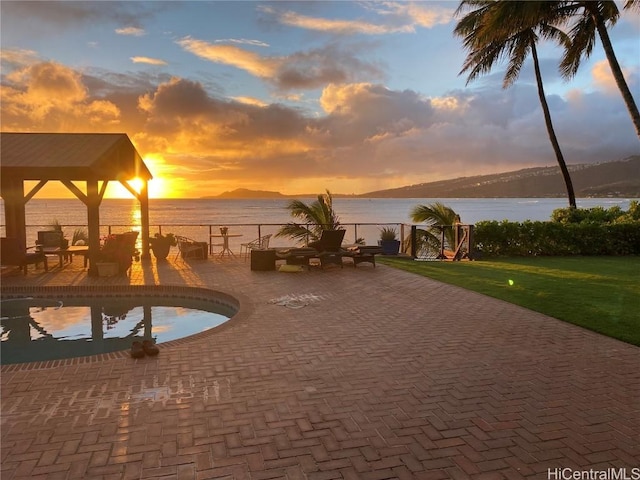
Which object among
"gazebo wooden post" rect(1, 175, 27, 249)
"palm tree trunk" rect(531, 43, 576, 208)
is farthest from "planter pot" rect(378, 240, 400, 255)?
"gazebo wooden post" rect(1, 175, 27, 249)

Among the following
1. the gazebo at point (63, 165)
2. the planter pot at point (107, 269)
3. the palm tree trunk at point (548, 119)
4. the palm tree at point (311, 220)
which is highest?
the palm tree trunk at point (548, 119)

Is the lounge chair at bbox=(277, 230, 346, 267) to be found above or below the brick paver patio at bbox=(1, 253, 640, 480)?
above

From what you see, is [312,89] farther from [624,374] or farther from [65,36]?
[624,374]

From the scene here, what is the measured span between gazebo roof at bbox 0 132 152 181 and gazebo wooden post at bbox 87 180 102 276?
1.15 feet

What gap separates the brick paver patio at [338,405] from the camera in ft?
10.1

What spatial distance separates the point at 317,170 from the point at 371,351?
2832 centimetres

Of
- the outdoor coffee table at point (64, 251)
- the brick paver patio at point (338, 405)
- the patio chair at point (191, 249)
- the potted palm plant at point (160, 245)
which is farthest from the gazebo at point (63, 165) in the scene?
the brick paver patio at point (338, 405)

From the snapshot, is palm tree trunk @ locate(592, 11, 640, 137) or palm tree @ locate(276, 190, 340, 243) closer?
palm tree trunk @ locate(592, 11, 640, 137)

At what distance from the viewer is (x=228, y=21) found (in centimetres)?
1228

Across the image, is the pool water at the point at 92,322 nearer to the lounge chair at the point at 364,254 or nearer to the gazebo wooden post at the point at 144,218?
the lounge chair at the point at 364,254

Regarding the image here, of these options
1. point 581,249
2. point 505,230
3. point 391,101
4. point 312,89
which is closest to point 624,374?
point 505,230

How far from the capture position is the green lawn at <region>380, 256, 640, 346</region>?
6809mm

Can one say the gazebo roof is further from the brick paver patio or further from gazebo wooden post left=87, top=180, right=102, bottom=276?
the brick paver patio

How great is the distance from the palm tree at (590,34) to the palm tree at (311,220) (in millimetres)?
9684
